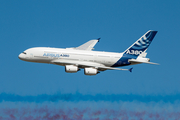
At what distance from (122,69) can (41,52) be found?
21.7 m

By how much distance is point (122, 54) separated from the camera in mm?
91938

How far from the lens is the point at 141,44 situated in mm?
96062

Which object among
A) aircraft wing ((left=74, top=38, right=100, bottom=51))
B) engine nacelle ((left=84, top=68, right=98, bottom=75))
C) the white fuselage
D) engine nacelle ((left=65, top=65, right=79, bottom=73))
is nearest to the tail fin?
the white fuselage

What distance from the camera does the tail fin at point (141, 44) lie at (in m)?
94.1

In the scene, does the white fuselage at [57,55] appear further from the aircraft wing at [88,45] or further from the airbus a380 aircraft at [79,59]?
the aircraft wing at [88,45]

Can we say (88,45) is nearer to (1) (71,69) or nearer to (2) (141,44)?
(2) (141,44)

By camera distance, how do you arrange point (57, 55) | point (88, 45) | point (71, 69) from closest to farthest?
1. point (71, 69)
2. point (57, 55)
3. point (88, 45)

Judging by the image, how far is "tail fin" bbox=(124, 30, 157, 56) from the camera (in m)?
94.1

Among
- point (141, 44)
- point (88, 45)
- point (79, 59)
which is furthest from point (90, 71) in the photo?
point (88, 45)

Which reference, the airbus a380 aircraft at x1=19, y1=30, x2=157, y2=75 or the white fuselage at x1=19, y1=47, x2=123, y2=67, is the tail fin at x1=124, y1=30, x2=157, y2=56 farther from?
the white fuselage at x1=19, y1=47, x2=123, y2=67

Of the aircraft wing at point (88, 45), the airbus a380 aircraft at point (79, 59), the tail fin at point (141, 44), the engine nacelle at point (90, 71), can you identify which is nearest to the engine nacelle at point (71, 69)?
the airbus a380 aircraft at point (79, 59)

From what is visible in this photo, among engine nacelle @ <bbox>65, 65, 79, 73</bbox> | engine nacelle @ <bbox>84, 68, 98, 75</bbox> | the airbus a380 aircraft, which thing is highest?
the airbus a380 aircraft

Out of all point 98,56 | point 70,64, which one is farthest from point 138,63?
point 70,64

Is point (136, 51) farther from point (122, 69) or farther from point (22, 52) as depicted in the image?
point (22, 52)
